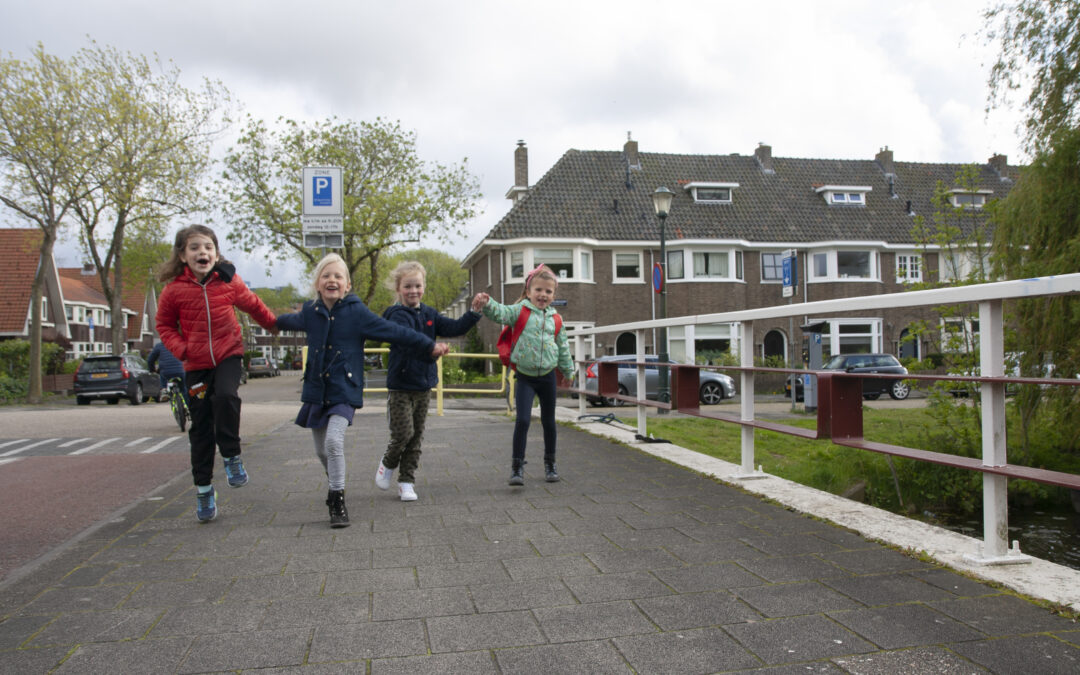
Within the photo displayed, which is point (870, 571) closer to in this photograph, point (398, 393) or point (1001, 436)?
point (1001, 436)

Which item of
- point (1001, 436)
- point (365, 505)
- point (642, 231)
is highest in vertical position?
point (642, 231)

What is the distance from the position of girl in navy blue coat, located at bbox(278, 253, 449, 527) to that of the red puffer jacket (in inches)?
17.6

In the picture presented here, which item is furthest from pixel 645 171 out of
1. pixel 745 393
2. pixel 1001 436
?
pixel 1001 436

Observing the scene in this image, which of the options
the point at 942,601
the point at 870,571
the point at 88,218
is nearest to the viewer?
the point at 942,601

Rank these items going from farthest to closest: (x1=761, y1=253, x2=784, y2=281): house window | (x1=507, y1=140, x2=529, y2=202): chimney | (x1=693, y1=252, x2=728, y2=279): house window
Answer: (x1=507, y1=140, x2=529, y2=202): chimney
(x1=761, y1=253, x2=784, y2=281): house window
(x1=693, y1=252, x2=728, y2=279): house window

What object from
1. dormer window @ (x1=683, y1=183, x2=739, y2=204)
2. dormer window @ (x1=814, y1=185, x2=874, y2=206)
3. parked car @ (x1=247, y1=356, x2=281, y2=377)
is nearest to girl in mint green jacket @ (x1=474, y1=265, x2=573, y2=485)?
dormer window @ (x1=683, y1=183, x2=739, y2=204)

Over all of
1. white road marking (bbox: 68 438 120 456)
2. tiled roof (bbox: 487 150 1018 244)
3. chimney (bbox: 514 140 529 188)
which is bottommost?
white road marking (bbox: 68 438 120 456)

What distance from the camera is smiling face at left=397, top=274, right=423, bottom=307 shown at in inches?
224

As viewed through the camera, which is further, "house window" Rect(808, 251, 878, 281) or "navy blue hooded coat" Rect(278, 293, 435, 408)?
"house window" Rect(808, 251, 878, 281)

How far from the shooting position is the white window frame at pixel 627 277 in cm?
3300

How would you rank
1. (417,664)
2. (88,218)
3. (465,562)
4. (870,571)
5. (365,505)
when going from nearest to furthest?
(417,664) → (870,571) → (465,562) → (365,505) → (88,218)

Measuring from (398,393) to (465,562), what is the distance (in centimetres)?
209

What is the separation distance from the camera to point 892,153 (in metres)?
39.0

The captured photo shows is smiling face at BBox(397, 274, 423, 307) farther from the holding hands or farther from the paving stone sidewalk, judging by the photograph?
the paving stone sidewalk
